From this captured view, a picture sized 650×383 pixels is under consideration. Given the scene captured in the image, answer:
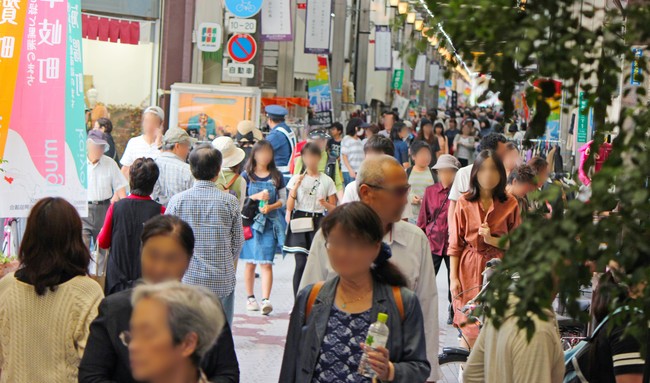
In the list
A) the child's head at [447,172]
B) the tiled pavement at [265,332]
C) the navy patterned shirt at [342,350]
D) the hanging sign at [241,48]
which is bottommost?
→ the tiled pavement at [265,332]

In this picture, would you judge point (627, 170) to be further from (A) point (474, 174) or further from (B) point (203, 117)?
(B) point (203, 117)

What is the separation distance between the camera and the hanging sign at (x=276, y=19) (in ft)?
76.4

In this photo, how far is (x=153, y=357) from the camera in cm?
307

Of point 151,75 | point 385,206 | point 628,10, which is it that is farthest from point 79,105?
point 151,75

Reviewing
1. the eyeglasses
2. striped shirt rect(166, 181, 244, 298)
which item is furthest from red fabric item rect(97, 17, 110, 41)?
the eyeglasses

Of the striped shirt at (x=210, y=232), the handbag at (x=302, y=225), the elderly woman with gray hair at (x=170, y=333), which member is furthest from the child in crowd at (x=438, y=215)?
the elderly woman with gray hair at (x=170, y=333)

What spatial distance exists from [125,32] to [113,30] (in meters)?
0.35

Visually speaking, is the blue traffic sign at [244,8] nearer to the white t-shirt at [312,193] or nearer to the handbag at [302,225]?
the white t-shirt at [312,193]

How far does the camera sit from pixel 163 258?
4359 millimetres

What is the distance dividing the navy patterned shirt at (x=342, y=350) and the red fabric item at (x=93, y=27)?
18971 millimetres

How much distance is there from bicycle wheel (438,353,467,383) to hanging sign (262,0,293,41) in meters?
14.7

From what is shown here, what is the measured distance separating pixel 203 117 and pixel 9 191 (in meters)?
10.8

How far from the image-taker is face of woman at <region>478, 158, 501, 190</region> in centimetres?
856

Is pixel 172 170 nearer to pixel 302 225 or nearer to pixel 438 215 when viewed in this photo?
pixel 302 225
